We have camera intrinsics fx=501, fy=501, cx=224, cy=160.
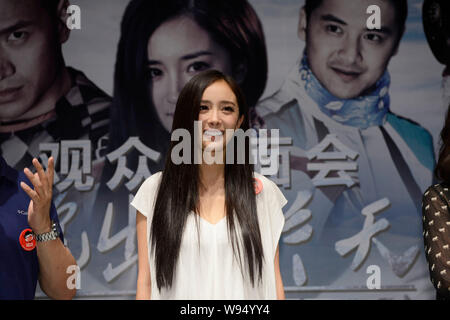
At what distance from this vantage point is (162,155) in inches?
131

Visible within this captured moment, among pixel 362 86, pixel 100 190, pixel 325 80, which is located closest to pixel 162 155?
pixel 100 190

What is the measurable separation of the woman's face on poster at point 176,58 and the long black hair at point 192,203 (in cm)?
148

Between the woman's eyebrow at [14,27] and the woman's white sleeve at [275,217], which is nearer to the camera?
the woman's white sleeve at [275,217]

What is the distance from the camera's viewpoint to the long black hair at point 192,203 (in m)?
1.77

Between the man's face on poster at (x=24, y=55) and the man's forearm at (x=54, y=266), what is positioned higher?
the man's face on poster at (x=24, y=55)

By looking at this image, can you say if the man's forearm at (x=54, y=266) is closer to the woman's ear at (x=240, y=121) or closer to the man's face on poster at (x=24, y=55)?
the woman's ear at (x=240, y=121)

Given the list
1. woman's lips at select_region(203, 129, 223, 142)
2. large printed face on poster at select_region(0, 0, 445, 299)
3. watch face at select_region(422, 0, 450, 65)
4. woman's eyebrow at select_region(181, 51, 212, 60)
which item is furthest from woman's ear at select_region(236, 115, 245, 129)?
watch face at select_region(422, 0, 450, 65)

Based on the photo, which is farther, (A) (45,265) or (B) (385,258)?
(B) (385,258)

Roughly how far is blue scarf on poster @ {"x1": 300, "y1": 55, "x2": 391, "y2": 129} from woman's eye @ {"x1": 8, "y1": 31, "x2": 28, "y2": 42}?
188 cm

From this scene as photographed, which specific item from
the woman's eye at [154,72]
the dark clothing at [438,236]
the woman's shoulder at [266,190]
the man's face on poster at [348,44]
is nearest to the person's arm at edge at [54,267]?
the woman's shoulder at [266,190]

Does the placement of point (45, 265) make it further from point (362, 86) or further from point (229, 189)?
point (362, 86)

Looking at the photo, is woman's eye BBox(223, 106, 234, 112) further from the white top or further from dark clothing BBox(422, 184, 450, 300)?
dark clothing BBox(422, 184, 450, 300)

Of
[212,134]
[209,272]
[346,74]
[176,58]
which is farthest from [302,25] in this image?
[209,272]
